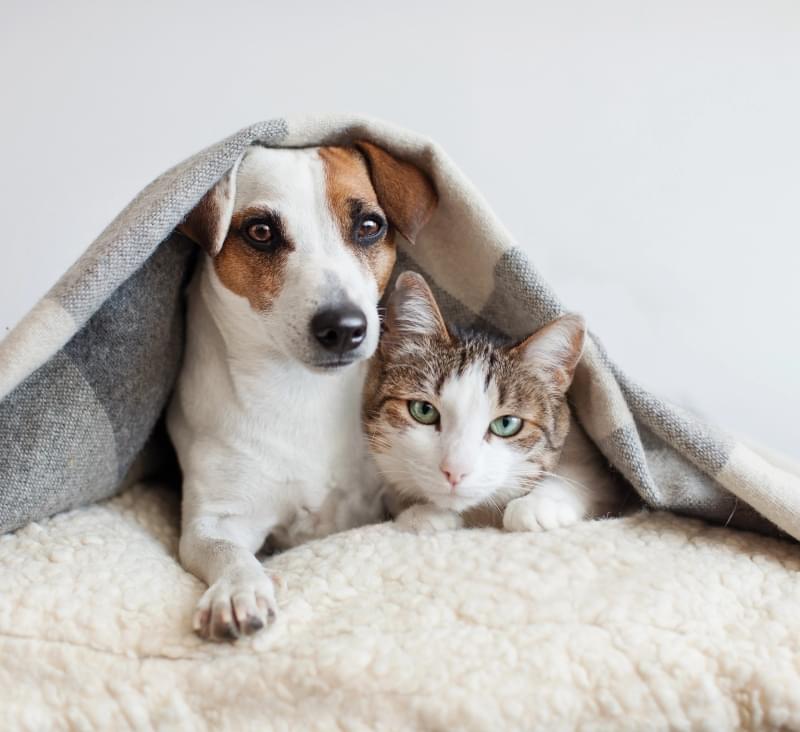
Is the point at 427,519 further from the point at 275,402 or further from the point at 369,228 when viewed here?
the point at 369,228

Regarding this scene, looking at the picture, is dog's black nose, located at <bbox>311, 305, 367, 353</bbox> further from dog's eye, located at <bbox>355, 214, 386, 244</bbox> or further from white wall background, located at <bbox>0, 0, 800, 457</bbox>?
white wall background, located at <bbox>0, 0, 800, 457</bbox>

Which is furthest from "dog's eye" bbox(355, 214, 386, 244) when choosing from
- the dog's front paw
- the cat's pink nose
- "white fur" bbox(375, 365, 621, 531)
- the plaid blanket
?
the dog's front paw

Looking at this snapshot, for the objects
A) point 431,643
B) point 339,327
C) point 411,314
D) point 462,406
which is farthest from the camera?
point 411,314

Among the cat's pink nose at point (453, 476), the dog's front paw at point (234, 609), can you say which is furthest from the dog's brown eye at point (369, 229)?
the dog's front paw at point (234, 609)

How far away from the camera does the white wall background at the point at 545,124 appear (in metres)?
1.86

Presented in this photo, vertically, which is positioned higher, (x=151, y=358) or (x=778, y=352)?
(x=778, y=352)

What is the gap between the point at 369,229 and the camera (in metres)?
1.32

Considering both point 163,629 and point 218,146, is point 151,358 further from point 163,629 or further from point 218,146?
point 163,629

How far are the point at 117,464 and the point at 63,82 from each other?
103 cm

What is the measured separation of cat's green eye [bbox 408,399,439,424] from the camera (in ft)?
4.30

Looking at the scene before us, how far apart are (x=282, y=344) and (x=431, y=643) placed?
1.58ft

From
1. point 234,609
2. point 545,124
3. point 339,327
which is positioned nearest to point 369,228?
point 339,327

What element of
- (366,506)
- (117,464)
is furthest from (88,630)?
(366,506)

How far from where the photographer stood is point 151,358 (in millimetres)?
1392
